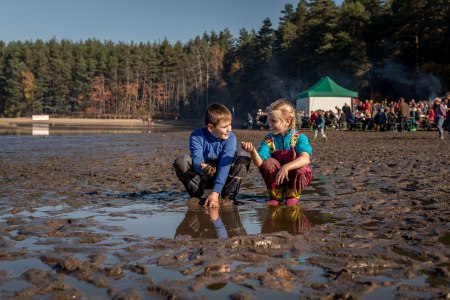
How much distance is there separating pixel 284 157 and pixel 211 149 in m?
0.83

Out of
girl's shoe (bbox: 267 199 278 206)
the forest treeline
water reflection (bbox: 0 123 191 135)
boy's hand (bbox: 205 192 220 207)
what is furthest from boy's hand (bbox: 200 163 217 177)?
the forest treeline

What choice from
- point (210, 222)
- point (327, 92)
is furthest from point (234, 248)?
point (327, 92)

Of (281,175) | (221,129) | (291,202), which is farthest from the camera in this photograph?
(291,202)

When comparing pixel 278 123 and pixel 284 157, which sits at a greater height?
pixel 278 123

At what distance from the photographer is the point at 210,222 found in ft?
14.1

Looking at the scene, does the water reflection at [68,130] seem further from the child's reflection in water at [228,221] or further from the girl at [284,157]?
the child's reflection in water at [228,221]

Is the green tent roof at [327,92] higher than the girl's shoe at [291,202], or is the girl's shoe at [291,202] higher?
the green tent roof at [327,92]

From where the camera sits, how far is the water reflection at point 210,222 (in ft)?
12.7

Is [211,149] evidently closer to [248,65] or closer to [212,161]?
[212,161]

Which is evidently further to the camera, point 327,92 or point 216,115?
point 327,92

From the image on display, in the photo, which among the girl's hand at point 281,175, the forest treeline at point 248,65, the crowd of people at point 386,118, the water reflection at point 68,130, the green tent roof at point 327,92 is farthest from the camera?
the forest treeline at point 248,65

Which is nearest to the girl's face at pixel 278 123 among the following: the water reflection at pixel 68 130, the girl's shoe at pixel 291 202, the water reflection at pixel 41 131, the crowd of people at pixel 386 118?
the girl's shoe at pixel 291 202

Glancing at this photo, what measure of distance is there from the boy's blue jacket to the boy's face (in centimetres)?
11

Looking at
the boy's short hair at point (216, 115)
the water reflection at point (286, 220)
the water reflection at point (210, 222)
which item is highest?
the boy's short hair at point (216, 115)
